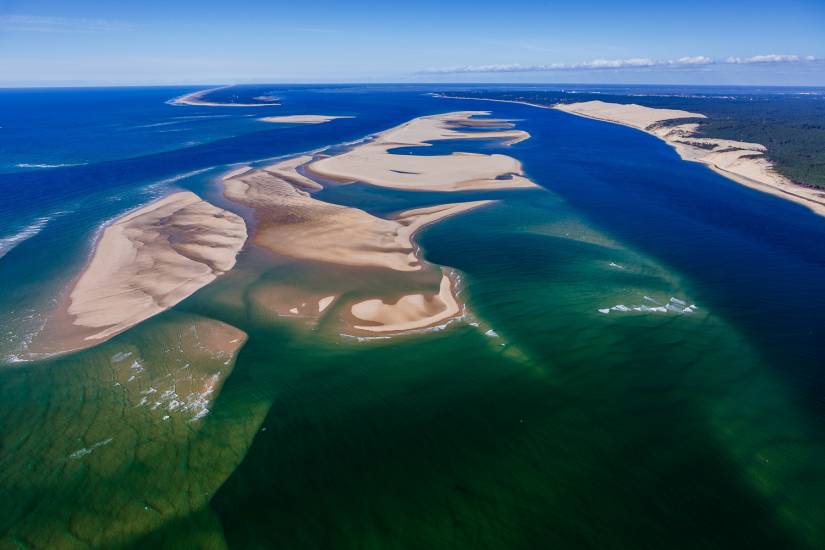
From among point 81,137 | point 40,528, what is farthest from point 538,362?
point 81,137

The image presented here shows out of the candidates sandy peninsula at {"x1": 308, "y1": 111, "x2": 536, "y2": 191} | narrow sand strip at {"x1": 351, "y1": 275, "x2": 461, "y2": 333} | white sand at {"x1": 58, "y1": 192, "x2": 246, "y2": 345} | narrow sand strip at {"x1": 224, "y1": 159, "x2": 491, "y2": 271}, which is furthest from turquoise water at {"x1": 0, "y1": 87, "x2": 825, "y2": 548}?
sandy peninsula at {"x1": 308, "y1": 111, "x2": 536, "y2": 191}

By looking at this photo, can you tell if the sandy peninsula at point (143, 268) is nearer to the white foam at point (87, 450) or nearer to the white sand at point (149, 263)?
the white sand at point (149, 263)

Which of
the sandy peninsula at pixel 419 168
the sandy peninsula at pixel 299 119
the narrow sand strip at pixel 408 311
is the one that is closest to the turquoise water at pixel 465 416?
the narrow sand strip at pixel 408 311

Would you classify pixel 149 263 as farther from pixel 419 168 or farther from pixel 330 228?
pixel 419 168

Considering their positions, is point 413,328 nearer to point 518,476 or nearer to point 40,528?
point 518,476

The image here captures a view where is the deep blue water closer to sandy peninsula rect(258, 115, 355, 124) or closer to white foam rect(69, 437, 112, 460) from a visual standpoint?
white foam rect(69, 437, 112, 460)

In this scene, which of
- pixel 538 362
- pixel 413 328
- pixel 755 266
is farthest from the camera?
pixel 755 266
